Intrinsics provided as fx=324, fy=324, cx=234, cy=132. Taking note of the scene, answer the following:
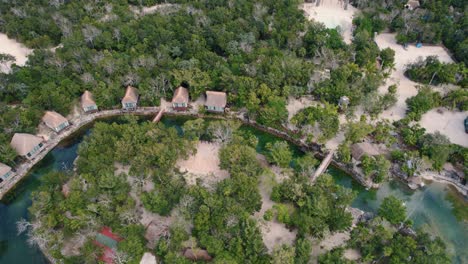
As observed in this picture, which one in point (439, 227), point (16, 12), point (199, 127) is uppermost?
point (16, 12)

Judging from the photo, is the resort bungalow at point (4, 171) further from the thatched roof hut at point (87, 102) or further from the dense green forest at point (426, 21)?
the dense green forest at point (426, 21)

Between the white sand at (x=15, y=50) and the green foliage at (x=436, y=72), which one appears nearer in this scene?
the green foliage at (x=436, y=72)

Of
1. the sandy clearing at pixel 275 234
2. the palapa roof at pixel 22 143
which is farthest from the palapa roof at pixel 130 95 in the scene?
the sandy clearing at pixel 275 234

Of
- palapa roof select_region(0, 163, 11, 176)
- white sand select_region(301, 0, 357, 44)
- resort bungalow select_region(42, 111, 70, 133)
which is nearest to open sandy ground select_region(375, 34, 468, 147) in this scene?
white sand select_region(301, 0, 357, 44)

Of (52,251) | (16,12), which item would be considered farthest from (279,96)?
(16,12)

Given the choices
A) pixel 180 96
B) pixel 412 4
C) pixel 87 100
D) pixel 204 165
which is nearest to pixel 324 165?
pixel 204 165

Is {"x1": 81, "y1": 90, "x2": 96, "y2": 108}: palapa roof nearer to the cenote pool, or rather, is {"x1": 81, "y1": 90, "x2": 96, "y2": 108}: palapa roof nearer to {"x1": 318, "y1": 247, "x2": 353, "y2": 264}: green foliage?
Result: the cenote pool

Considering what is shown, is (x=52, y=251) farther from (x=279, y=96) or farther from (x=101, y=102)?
(x=279, y=96)
